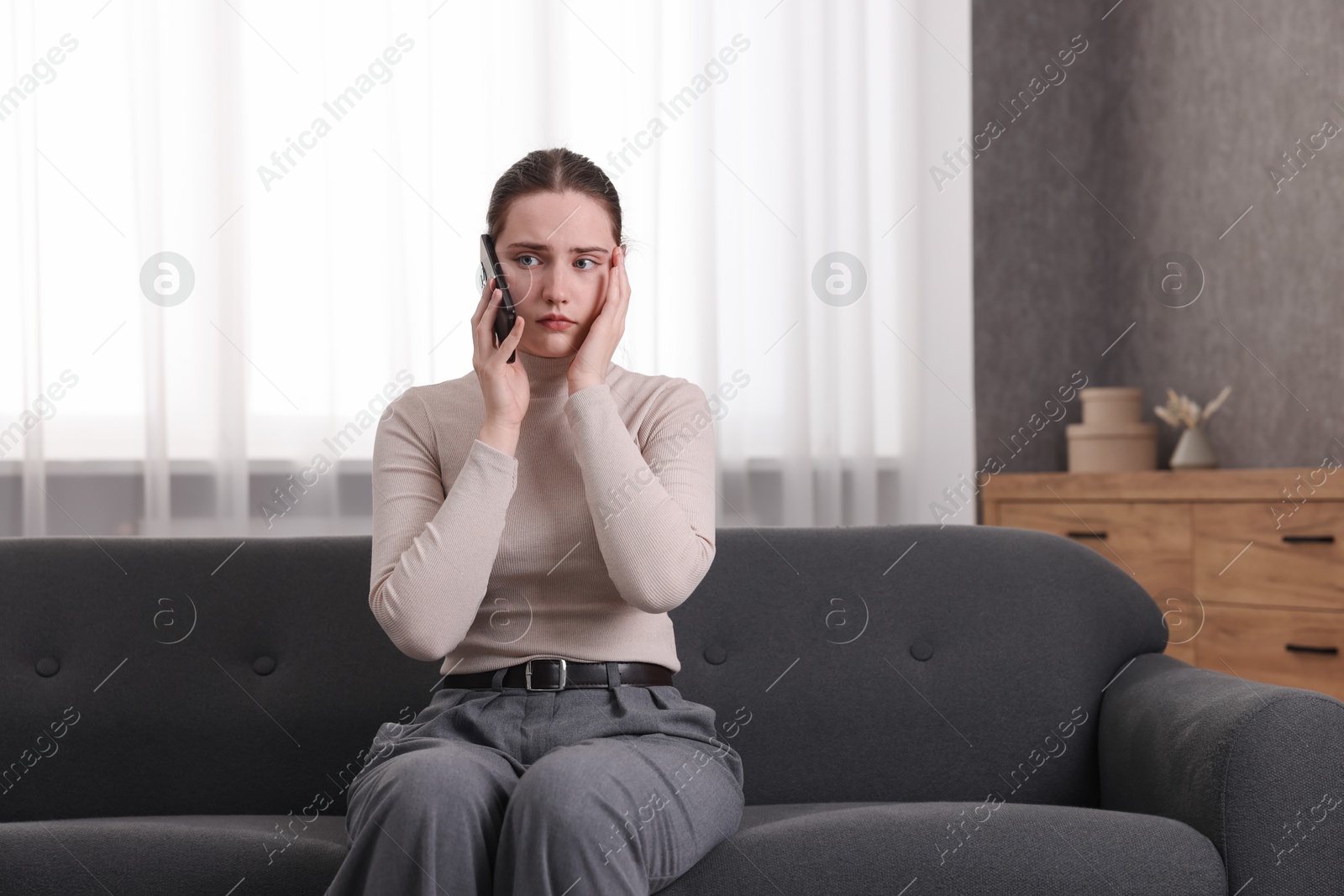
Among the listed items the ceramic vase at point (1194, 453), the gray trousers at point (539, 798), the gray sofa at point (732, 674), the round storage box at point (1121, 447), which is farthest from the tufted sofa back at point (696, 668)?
the round storage box at point (1121, 447)

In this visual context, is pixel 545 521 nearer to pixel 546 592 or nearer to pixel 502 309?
pixel 546 592

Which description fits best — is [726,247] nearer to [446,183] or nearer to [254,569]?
[446,183]

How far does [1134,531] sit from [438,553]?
2236 millimetres

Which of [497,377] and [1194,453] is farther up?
[497,377]

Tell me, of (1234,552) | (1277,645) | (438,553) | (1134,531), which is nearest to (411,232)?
(438,553)

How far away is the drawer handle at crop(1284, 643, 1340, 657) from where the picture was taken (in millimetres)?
2473

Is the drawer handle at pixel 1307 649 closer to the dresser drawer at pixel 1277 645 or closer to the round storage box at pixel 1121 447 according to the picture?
the dresser drawer at pixel 1277 645

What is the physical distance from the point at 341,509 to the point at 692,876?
5.94 feet

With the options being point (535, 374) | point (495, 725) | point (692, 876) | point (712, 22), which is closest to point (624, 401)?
point (535, 374)

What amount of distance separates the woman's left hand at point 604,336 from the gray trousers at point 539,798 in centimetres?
35

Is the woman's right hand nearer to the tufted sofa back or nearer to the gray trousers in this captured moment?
the gray trousers

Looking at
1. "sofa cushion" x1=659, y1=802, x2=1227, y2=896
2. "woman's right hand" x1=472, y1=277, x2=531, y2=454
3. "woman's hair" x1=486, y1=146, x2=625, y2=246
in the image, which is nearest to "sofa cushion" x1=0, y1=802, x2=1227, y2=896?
"sofa cushion" x1=659, y1=802, x2=1227, y2=896

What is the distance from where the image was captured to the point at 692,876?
1268 mm

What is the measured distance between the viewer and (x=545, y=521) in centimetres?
143
